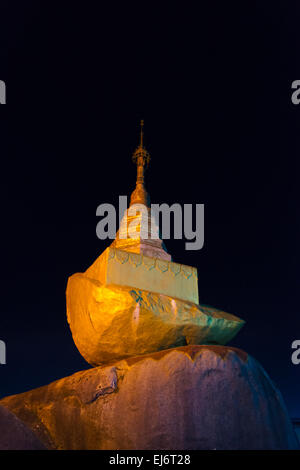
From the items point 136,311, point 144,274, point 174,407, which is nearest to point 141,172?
point 144,274

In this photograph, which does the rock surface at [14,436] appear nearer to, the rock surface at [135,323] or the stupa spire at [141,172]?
the rock surface at [135,323]

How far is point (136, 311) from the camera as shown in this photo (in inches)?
353

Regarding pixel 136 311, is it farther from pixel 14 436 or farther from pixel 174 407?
pixel 14 436

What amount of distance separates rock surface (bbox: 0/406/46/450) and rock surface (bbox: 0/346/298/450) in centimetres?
92

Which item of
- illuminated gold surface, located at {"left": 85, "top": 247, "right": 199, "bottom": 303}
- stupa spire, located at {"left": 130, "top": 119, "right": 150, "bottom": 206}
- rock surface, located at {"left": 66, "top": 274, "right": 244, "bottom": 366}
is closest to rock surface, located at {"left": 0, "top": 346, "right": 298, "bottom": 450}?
rock surface, located at {"left": 66, "top": 274, "right": 244, "bottom": 366}

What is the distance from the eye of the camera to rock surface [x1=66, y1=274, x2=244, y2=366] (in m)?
9.04

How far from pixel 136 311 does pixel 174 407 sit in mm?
2531

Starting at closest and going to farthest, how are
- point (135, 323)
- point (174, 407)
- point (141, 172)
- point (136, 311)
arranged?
1. point (174, 407)
2. point (136, 311)
3. point (135, 323)
4. point (141, 172)

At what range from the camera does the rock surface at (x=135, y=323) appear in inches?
356

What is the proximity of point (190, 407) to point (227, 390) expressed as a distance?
2.90 feet

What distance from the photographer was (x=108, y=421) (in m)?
7.73

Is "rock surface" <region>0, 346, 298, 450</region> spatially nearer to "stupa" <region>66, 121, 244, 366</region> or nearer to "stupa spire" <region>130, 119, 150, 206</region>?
"stupa" <region>66, 121, 244, 366</region>
